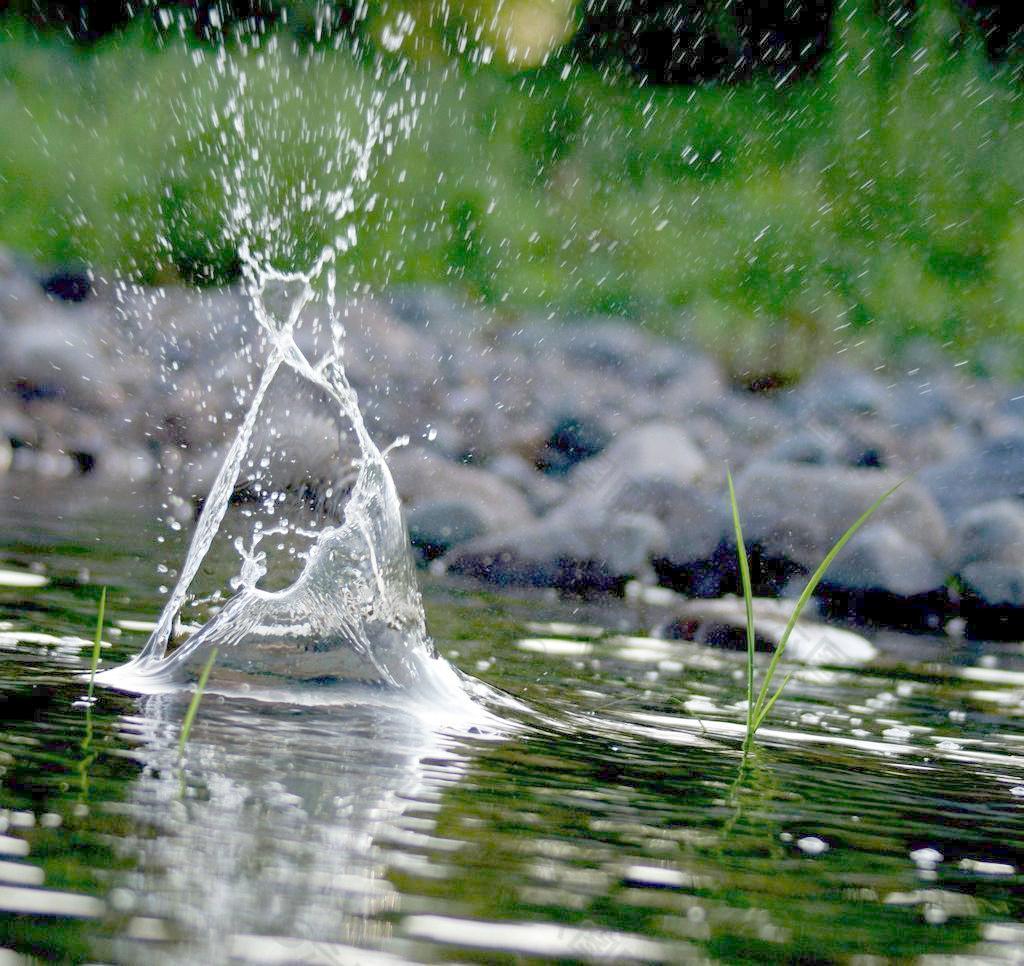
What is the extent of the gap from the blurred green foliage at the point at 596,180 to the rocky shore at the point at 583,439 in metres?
0.67

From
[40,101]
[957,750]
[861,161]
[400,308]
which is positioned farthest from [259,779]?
[40,101]

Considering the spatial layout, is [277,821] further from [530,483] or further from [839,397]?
[839,397]

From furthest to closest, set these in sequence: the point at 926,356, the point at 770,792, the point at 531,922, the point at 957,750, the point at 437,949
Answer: the point at 926,356 < the point at 957,750 < the point at 770,792 < the point at 531,922 < the point at 437,949

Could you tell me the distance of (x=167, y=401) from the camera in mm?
10711

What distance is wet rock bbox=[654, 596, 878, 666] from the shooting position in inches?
200

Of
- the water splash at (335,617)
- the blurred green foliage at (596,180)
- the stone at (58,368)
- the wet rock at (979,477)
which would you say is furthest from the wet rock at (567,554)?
the blurred green foliage at (596,180)

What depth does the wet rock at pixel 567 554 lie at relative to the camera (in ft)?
22.0

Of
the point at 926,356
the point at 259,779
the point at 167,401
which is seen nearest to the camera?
the point at 259,779

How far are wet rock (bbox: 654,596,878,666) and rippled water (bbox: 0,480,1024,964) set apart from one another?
38.2 inches

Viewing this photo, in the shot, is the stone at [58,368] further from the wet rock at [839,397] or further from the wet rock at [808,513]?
the wet rock at [808,513]

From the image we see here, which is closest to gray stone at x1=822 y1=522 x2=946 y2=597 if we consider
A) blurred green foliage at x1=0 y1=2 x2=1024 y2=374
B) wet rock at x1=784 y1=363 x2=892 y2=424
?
wet rock at x1=784 y1=363 x2=892 y2=424

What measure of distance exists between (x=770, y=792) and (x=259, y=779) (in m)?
0.85

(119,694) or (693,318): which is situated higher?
(693,318)

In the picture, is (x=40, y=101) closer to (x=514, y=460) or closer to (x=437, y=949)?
(x=514, y=460)
